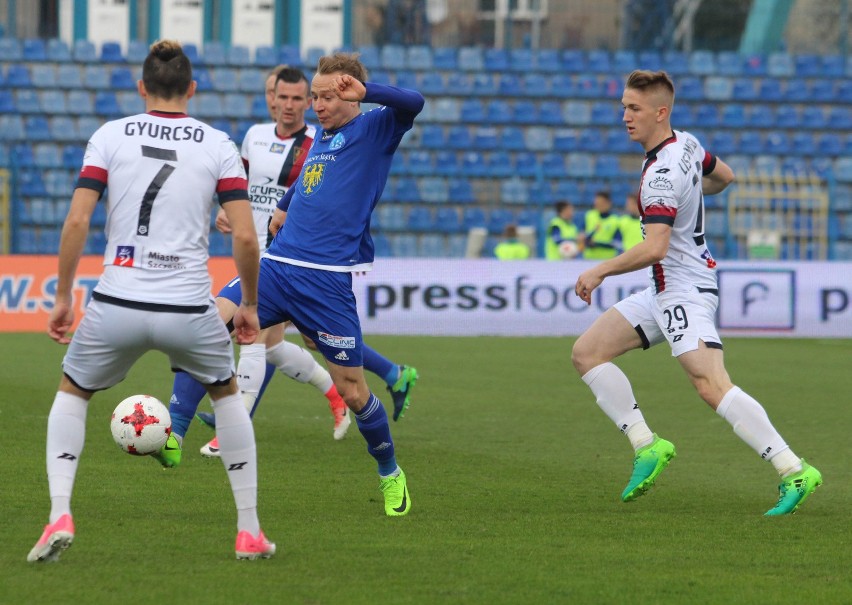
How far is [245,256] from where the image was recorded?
4977mm

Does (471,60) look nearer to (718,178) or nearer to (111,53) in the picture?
(111,53)

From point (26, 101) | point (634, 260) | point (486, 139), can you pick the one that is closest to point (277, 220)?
point (634, 260)

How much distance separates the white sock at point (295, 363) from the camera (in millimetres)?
8617

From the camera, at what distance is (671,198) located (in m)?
6.53

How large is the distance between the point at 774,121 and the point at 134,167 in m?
21.9

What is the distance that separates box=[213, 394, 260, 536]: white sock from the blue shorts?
51.1 inches

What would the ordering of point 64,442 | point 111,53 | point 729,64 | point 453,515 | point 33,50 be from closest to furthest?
point 64,442 → point 453,515 → point 33,50 → point 111,53 → point 729,64

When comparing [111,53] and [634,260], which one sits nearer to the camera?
[634,260]

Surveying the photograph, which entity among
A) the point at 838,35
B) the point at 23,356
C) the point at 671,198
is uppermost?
the point at 838,35

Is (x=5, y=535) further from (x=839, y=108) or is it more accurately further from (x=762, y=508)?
(x=839, y=108)

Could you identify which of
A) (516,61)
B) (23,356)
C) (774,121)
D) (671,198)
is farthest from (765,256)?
(671,198)

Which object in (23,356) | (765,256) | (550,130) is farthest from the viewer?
(550,130)

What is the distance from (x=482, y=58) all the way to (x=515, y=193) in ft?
9.97

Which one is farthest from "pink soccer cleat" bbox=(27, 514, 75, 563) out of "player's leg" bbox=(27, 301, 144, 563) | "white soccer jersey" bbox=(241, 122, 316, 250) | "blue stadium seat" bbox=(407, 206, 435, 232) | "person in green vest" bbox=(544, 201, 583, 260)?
"blue stadium seat" bbox=(407, 206, 435, 232)
